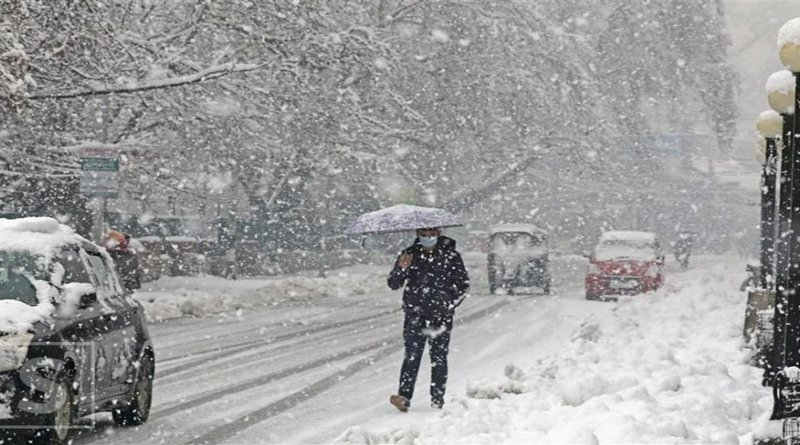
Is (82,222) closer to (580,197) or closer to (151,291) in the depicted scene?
(151,291)

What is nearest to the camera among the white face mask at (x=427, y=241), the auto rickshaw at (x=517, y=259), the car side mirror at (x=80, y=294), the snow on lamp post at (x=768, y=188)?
the car side mirror at (x=80, y=294)

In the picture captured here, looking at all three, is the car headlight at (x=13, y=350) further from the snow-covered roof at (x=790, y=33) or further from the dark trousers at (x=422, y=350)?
the snow-covered roof at (x=790, y=33)

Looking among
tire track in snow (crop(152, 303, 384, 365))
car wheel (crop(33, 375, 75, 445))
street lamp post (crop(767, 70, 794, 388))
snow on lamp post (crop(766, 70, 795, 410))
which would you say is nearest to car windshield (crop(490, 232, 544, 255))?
tire track in snow (crop(152, 303, 384, 365))

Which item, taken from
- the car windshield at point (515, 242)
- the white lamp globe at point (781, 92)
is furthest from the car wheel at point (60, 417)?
the car windshield at point (515, 242)

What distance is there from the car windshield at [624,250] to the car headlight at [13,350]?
79.3ft

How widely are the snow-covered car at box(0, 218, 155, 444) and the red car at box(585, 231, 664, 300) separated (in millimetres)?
21186

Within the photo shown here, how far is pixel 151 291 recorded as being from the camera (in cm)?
2903

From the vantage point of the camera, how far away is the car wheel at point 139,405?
10.2 metres

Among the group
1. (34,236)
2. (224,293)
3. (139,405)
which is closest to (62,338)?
(34,236)

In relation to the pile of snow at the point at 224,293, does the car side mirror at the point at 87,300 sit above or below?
above

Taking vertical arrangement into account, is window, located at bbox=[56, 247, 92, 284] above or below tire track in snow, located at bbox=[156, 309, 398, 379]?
above

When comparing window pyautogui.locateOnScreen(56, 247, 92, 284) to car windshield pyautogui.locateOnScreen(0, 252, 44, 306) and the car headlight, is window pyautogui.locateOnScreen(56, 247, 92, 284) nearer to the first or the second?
car windshield pyautogui.locateOnScreen(0, 252, 44, 306)

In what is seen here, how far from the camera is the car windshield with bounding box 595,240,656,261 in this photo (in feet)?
102

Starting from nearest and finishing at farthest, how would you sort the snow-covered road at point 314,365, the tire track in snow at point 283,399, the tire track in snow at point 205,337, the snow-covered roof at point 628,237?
the tire track in snow at point 283,399, the snow-covered road at point 314,365, the tire track in snow at point 205,337, the snow-covered roof at point 628,237
